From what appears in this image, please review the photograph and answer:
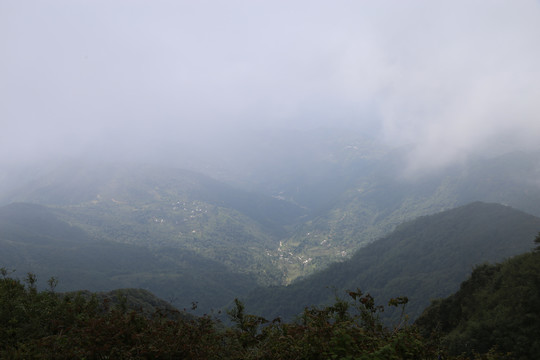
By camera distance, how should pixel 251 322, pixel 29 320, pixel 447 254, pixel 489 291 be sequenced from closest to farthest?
pixel 251 322, pixel 29 320, pixel 489 291, pixel 447 254

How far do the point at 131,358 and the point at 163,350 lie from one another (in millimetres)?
960

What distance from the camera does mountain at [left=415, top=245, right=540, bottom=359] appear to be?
30.6 meters

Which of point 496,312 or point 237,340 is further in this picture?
point 496,312

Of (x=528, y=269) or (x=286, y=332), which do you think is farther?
(x=528, y=269)

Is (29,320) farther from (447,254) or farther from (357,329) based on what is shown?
(447,254)

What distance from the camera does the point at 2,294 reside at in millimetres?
15188

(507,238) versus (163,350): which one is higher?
(507,238)

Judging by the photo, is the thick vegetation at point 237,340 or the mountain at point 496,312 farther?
the mountain at point 496,312

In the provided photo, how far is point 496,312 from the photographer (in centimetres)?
3769

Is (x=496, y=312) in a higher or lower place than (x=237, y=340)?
lower

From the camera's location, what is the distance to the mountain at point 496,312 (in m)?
30.6

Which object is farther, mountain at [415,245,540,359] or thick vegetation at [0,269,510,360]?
mountain at [415,245,540,359]

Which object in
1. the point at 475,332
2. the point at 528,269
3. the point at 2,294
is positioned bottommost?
the point at 475,332

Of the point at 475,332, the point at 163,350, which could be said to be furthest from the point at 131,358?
the point at 475,332
